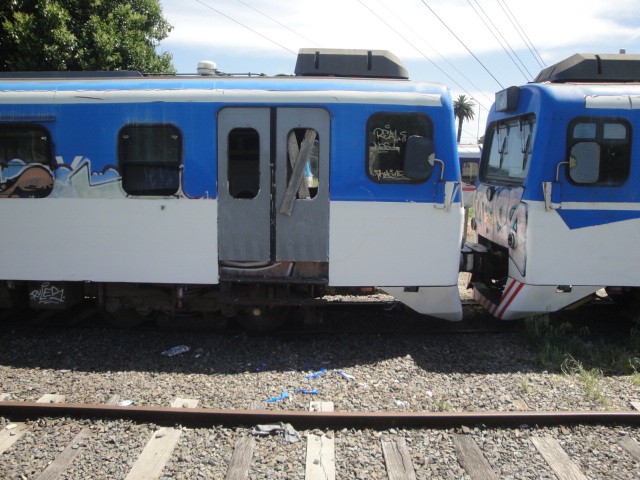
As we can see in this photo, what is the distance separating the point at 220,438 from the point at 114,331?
3152mm

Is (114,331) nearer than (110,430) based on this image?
No

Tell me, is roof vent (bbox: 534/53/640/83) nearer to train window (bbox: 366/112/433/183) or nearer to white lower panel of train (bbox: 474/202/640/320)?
white lower panel of train (bbox: 474/202/640/320)

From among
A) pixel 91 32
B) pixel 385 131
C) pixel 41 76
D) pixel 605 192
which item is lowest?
pixel 605 192

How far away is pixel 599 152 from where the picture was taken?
648cm

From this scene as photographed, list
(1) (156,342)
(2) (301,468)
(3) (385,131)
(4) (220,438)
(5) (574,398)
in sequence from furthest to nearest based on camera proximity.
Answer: (1) (156,342) → (3) (385,131) → (5) (574,398) → (4) (220,438) → (2) (301,468)

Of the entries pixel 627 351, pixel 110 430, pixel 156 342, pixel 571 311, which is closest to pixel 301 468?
pixel 110 430

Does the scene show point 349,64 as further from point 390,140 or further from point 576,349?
point 576,349

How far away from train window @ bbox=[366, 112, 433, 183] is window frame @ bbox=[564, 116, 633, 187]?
171cm

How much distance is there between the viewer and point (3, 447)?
4.39 meters

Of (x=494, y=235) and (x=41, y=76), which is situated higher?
(x=41, y=76)

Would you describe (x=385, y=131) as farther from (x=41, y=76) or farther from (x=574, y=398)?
(x=41, y=76)

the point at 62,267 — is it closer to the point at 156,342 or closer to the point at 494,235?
the point at 156,342

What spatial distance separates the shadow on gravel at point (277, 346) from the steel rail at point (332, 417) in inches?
44.5

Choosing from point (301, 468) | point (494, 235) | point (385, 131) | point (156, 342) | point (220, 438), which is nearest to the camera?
point (301, 468)
